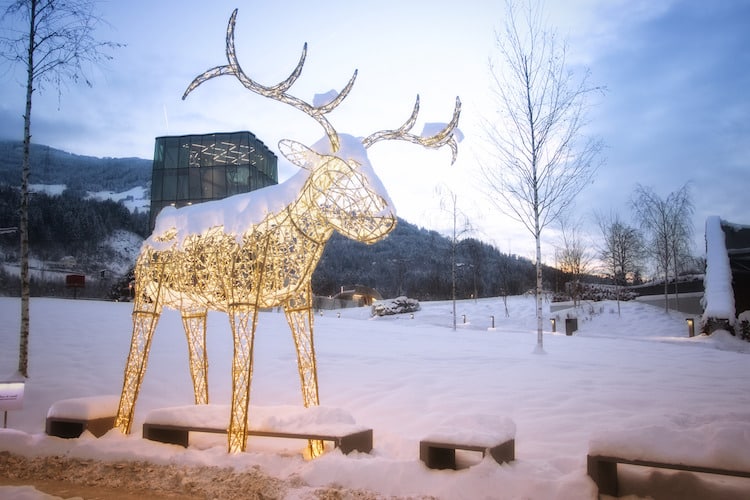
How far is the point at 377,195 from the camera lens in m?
4.04

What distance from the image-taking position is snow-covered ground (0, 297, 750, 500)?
3.51 meters

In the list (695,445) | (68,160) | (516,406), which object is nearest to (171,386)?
(516,406)

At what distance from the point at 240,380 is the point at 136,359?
1760 mm

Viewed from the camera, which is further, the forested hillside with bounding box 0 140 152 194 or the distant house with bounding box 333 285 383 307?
the forested hillside with bounding box 0 140 152 194

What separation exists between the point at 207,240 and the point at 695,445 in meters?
4.21

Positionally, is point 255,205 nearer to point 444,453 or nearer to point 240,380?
point 240,380

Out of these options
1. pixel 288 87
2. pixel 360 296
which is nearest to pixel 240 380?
pixel 288 87

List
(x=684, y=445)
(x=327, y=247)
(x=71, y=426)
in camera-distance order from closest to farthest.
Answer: (x=684, y=445), (x=71, y=426), (x=327, y=247)

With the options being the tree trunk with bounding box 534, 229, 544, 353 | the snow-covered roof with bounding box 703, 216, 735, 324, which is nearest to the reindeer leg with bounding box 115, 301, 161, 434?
the tree trunk with bounding box 534, 229, 544, 353

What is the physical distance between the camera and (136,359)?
5516 millimetres

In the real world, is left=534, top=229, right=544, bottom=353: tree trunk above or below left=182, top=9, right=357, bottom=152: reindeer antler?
below

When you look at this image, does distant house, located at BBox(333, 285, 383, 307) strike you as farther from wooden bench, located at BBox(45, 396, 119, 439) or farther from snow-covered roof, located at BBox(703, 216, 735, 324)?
wooden bench, located at BBox(45, 396, 119, 439)

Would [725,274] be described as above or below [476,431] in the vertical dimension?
above

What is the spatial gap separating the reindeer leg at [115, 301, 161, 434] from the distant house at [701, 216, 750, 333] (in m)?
16.2
